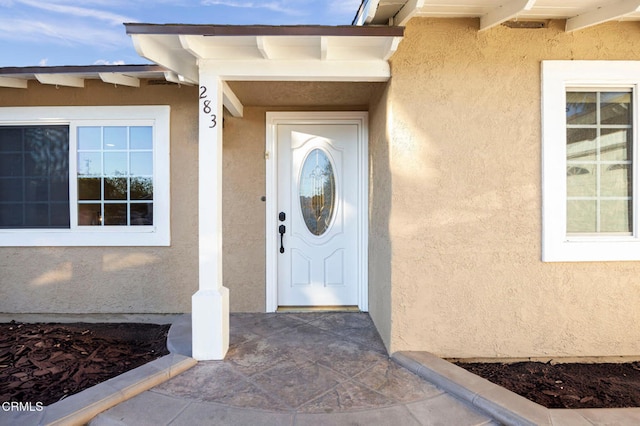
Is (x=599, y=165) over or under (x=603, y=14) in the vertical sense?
under

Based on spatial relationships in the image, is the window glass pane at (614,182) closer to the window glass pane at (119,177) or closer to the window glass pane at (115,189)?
the window glass pane at (119,177)

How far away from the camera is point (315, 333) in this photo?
10.5 feet

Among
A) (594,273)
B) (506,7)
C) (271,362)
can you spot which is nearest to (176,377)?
(271,362)

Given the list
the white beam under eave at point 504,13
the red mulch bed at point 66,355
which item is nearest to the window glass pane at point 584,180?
the white beam under eave at point 504,13

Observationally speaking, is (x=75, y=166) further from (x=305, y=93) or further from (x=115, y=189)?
(x=305, y=93)

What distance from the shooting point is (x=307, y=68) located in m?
2.70

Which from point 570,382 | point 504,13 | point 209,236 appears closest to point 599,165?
point 504,13

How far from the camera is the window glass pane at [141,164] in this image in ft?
12.4

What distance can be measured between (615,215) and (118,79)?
515 cm

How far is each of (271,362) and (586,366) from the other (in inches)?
108

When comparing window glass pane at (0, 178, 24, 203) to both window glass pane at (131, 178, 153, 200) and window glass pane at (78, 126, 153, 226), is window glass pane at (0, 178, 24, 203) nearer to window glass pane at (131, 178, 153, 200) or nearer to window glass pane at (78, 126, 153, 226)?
window glass pane at (78, 126, 153, 226)

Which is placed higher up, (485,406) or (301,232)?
(301,232)

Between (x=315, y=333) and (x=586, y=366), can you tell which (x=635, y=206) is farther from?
(x=315, y=333)

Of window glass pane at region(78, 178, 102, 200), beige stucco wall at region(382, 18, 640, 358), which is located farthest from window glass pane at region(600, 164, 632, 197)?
window glass pane at region(78, 178, 102, 200)
